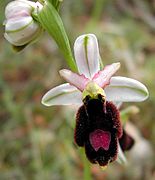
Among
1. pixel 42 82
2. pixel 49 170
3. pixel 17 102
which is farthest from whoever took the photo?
pixel 42 82

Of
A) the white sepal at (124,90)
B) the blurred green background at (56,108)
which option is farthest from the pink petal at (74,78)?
the blurred green background at (56,108)

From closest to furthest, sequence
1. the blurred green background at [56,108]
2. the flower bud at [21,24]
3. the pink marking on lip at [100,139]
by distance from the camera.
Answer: the pink marking on lip at [100,139] < the flower bud at [21,24] < the blurred green background at [56,108]

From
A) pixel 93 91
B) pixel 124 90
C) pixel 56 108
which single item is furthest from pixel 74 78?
pixel 56 108

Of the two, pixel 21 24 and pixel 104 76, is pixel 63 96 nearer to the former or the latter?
pixel 104 76

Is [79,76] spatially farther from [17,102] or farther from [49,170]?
[17,102]

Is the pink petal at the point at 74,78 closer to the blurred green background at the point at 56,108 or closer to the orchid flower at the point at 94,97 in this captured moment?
the orchid flower at the point at 94,97

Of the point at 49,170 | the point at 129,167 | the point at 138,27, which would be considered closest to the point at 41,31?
the point at 49,170

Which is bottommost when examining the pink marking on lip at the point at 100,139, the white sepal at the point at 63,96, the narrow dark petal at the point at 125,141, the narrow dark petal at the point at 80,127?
the narrow dark petal at the point at 125,141
